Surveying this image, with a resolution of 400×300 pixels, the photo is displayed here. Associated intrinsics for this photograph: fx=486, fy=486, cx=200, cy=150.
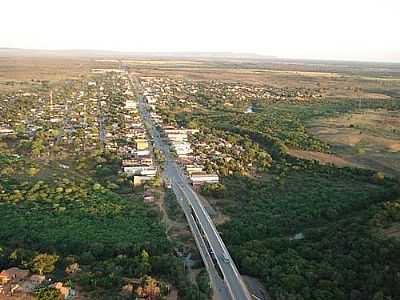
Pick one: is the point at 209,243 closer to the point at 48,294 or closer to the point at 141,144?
the point at 48,294

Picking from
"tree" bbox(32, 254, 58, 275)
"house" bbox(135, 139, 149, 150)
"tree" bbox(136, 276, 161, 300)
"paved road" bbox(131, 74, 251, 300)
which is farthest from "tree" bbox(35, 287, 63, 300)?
"house" bbox(135, 139, 149, 150)

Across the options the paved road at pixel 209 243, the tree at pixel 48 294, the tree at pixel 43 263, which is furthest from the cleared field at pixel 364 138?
the tree at pixel 48 294

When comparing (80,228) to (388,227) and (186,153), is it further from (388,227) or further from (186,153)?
(186,153)

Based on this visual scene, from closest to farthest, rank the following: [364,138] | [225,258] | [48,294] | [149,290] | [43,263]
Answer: [48,294] < [149,290] < [43,263] < [225,258] < [364,138]

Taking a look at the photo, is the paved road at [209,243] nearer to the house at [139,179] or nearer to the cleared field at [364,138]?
the house at [139,179]

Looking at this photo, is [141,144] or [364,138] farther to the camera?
[364,138]

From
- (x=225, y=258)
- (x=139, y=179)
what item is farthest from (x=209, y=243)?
(x=139, y=179)
